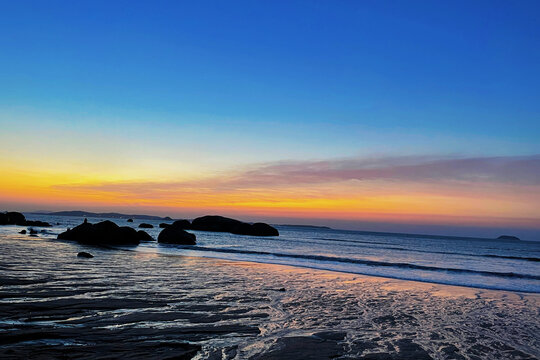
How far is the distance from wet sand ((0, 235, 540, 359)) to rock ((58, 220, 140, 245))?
86.3ft

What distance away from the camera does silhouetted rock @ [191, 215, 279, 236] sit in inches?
4087

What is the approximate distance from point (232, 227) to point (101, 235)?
7057cm

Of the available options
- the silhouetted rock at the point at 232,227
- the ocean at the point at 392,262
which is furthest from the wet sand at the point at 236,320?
the silhouetted rock at the point at 232,227

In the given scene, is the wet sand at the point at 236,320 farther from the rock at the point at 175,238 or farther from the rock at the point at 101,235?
the rock at the point at 175,238

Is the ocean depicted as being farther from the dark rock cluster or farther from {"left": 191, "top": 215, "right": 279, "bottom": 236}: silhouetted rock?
{"left": 191, "top": 215, "right": 279, "bottom": 236}: silhouetted rock

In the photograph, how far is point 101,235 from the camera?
143ft

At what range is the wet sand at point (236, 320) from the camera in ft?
24.2

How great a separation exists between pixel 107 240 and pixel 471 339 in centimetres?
4185

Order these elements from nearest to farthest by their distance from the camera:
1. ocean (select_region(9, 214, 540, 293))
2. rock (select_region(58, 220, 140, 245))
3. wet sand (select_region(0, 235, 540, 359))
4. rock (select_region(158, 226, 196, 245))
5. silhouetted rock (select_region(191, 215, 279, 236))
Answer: wet sand (select_region(0, 235, 540, 359)) < ocean (select_region(9, 214, 540, 293)) < rock (select_region(58, 220, 140, 245)) < rock (select_region(158, 226, 196, 245)) < silhouetted rock (select_region(191, 215, 279, 236))

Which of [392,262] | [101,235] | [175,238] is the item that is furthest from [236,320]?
[175,238]

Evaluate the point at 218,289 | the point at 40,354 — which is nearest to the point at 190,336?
the point at 40,354

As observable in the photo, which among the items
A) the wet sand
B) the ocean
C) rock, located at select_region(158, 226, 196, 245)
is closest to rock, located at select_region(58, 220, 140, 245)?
the ocean

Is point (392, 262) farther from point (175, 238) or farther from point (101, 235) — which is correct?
point (101, 235)

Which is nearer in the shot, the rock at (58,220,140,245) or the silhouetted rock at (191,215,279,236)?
the rock at (58,220,140,245)
